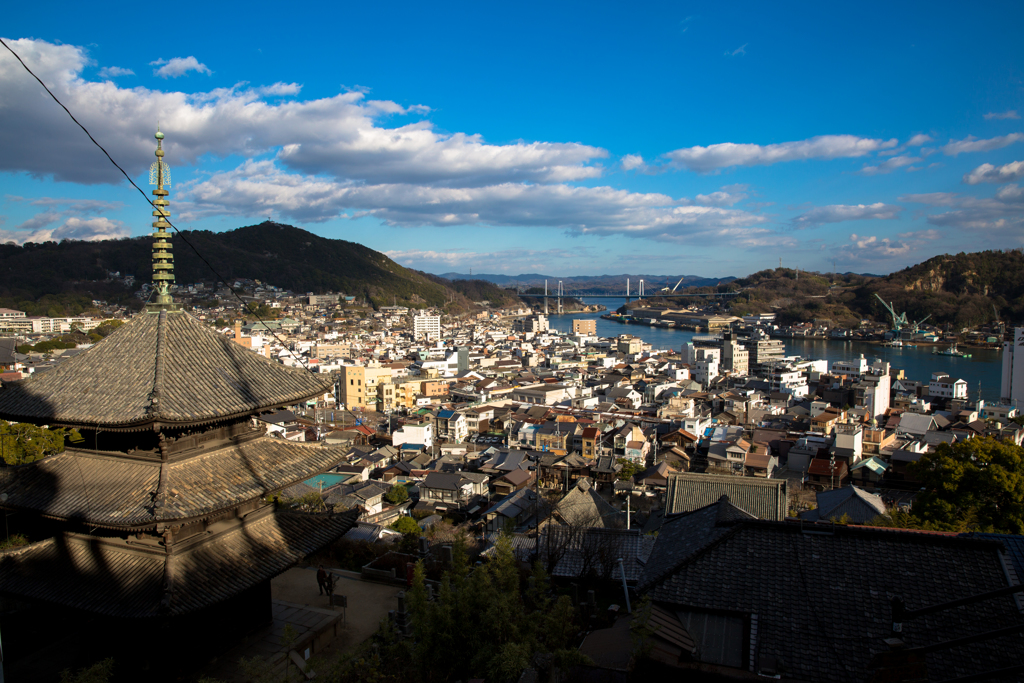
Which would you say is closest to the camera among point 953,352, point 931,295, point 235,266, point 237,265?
point 953,352

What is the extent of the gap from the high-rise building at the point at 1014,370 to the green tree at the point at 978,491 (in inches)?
1096

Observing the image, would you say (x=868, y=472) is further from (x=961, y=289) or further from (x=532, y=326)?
(x=961, y=289)

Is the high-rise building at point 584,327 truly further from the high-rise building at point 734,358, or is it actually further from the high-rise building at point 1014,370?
the high-rise building at point 1014,370

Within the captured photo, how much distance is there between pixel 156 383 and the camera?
157 inches

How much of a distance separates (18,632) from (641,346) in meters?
56.5

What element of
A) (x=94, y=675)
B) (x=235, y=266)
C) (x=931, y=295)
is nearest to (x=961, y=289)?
(x=931, y=295)

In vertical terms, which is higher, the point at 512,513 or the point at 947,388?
the point at 947,388

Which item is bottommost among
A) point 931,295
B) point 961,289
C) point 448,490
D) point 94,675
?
point 448,490

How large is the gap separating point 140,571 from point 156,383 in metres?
1.31

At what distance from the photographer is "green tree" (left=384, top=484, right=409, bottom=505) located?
51.7ft

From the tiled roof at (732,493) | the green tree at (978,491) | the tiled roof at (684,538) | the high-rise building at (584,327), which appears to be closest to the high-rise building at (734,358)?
the high-rise building at (584,327)

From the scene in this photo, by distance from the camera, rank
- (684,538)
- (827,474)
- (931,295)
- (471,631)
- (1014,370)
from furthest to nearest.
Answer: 1. (931,295)
2. (1014,370)
3. (827,474)
4. (684,538)
5. (471,631)

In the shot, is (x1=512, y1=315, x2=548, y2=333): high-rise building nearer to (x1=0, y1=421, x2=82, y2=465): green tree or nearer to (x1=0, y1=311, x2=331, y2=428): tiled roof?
(x1=0, y1=421, x2=82, y2=465): green tree

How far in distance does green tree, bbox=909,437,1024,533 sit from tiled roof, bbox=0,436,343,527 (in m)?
9.13
